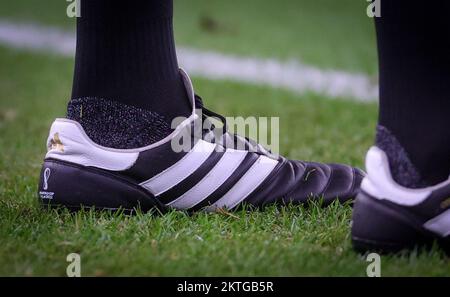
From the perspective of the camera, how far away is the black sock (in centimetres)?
120

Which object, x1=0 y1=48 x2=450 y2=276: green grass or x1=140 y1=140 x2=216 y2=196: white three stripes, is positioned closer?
x1=0 y1=48 x2=450 y2=276: green grass

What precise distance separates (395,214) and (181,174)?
468 mm

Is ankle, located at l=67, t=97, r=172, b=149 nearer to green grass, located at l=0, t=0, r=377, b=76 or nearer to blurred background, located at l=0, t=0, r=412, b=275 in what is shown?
blurred background, located at l=0, t=0, r=412, b=275

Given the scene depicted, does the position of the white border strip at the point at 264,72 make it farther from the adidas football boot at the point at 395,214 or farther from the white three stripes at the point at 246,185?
the adidas football boot at the point at 395,214

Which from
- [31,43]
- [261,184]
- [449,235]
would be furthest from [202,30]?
[449,235]

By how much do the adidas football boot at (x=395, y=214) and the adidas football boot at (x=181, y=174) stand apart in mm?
300

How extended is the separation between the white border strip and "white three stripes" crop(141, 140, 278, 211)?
6.59 feet

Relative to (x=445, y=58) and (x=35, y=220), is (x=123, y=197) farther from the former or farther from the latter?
(x=445, y=58)

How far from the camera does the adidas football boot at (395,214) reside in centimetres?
119

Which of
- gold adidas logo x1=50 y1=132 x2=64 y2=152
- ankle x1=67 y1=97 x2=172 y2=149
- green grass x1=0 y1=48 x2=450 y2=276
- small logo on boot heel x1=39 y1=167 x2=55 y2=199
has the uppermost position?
ankle x1=67 y1=97 x2=172 y2=149

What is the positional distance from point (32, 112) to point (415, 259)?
234 centimetres

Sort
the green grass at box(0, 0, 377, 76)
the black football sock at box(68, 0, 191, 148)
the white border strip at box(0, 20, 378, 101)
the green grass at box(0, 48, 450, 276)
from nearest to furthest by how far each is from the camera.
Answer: the green grass at box(0, 48, 450, 276) < the black football sock at box(68, 0, 191, 148) < the white border strip at box(0, 20, 378, 101) < the green grass at box(0, 0, 377, 76)

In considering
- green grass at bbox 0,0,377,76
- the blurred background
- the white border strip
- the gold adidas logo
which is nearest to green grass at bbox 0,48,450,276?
the blurred background

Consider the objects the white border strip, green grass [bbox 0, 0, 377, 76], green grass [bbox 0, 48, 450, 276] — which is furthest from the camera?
green grass [bbox 0, 0, 377, 76]
